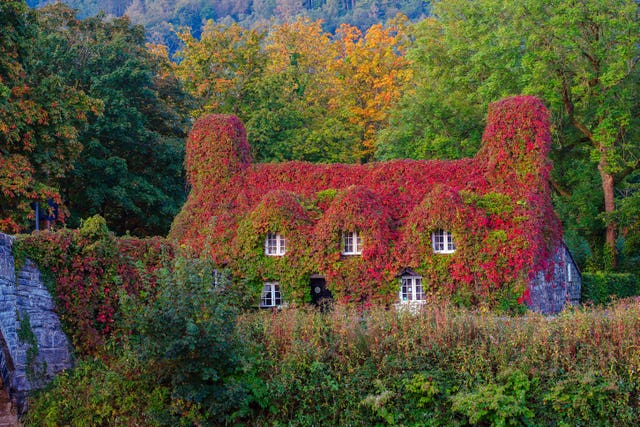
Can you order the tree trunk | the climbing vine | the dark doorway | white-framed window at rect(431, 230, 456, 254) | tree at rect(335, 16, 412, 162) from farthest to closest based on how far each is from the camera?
tree at rect(335, 16, 412, 162), the tree trunk, the dark doorway, white-framed window at rect(431, 230, 456, 254), the climbing vine

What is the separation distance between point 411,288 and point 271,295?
4.83 m

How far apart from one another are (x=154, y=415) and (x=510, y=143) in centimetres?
1735

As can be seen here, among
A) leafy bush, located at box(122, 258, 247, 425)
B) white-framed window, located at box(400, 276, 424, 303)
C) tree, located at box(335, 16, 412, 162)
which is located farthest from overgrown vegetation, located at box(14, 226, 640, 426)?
tree, located at box(335, 16, 412, 162)

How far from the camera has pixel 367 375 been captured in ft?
55.4

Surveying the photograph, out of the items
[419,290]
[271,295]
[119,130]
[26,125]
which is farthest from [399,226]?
[119,130]

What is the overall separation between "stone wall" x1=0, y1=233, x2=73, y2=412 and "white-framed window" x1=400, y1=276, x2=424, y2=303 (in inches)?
488

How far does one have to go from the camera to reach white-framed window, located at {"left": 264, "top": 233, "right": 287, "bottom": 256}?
27.7 m

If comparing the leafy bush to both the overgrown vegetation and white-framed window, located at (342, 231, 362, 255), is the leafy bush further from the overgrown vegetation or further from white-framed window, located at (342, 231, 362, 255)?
white-framed window, located at (342, 231, 362, 255)

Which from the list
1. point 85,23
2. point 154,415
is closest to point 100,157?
point 85,23

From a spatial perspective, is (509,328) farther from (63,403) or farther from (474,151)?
(474,151)

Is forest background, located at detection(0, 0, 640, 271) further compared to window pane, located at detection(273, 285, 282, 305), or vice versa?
forest background, located at detection(0, 0, 640, 271)

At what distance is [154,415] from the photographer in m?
16.0

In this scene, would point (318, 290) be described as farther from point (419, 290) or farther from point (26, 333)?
point (26, 333)

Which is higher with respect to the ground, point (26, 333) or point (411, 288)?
point (411, 288)
